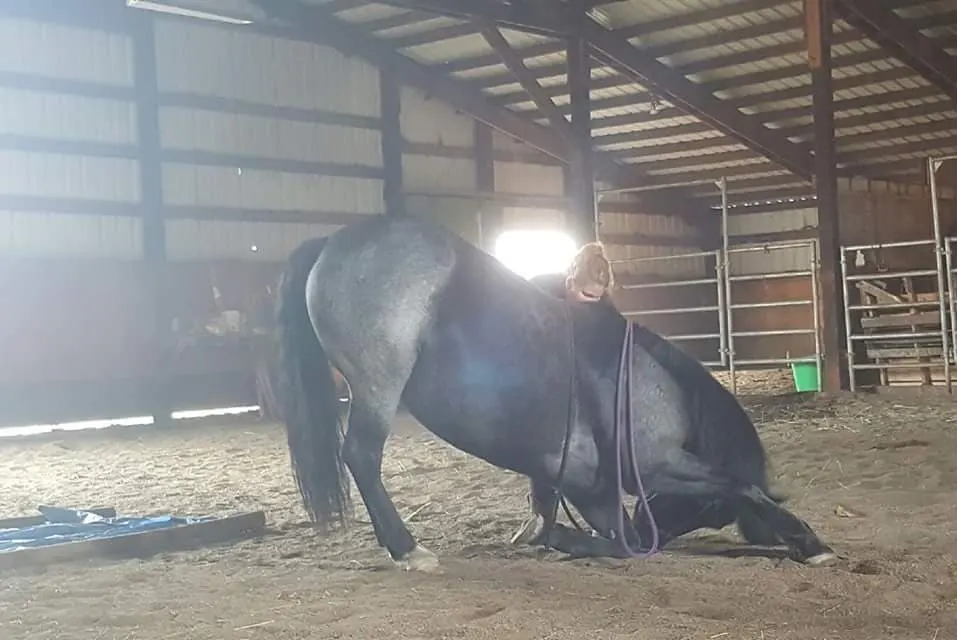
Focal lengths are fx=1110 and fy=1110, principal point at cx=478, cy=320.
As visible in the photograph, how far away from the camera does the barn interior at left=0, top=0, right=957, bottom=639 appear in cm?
898

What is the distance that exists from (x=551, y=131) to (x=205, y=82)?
4808mm

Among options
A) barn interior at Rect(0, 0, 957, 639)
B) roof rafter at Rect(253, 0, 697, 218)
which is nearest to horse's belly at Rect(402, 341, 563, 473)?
barn interior at Rect(0, 0, 957, 639)

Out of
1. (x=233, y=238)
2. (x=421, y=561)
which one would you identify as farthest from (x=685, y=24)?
(x=421, y=561)

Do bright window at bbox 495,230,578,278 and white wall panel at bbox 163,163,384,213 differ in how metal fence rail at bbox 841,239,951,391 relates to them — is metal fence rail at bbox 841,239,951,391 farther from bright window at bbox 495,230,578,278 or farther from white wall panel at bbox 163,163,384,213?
white wall panel at bbox 163,163,384,213

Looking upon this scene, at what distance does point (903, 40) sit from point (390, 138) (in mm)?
5881

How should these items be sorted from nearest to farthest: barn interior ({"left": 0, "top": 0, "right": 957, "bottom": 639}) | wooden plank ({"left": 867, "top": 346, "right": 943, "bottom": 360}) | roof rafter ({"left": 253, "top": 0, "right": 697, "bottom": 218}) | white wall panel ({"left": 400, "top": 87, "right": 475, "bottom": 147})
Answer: barn interior ({"left": 0, "top": 0, "right": 957, "bottom": 639}), wooden plank ({"left": 867, "top": 346, "right": 943, "bottom": 360}), roof rafter ({"left": 253, "top": 0, "right": 697, "bottom": 218}), white wall panel ({"left": 400, "top": 87, "right": 475, "bottom": 147})

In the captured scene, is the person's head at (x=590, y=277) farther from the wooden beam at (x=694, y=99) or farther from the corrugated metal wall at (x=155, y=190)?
the corrugated metal wall at (x=155, y=190)

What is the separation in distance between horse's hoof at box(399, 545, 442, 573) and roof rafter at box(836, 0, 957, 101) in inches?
318

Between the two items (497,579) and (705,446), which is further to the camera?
(705,446)

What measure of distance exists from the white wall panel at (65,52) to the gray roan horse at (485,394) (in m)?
7.95

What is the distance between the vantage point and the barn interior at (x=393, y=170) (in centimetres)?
898

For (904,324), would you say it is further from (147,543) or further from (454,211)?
(147,543)

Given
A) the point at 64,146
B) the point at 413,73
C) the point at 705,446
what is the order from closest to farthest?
the point at 705,446
the point at 64,146
the point at 413,73

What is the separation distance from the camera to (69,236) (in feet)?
35.5
